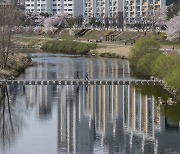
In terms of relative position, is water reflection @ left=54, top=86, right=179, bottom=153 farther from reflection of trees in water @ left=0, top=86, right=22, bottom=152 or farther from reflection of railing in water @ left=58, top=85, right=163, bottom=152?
reflection of trees in water @ left=0, top=86, right=22, bottom=152

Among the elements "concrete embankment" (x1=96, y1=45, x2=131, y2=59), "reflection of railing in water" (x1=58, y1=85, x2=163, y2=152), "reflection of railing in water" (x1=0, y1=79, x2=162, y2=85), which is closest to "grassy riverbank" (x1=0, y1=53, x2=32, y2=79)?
"reflection of railing in water" (x1=0, y1=79, x2=162, y2=85)

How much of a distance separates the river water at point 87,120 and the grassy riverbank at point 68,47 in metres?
26.9

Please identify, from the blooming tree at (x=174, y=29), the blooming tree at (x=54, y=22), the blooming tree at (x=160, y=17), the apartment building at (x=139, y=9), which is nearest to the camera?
the blooming tree at (x=174, y=29)

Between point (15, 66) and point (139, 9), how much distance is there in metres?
41.9

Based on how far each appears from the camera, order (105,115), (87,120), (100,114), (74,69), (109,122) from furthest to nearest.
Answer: (74,69), (100,114), (105,115), (87,120), (109,122)

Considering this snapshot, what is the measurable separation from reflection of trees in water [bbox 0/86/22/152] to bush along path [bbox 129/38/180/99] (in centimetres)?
644

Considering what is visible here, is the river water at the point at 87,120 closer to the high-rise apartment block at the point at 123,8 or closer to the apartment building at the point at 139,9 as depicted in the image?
the apartment building at the point at 139,9

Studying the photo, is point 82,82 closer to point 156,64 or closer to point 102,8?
point 156,64

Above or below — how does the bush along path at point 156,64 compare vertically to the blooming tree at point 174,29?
below

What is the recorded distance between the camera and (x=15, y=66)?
40.5 metres

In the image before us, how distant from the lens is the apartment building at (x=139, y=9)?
76.9 metres

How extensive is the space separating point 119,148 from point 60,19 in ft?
236

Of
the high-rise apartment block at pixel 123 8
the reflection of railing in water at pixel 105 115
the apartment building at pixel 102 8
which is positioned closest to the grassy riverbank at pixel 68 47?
the high-rise apartment block at pixel 123 8

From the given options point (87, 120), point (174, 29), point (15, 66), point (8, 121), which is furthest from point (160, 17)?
point (8, 121)
